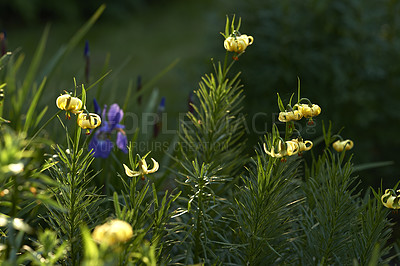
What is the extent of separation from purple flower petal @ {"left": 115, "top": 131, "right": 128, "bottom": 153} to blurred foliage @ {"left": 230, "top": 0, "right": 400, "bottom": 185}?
1248 mm

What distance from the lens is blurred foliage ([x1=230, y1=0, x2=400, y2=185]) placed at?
3.20 m

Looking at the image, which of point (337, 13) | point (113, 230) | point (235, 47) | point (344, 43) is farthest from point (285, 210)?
point (337, 13)

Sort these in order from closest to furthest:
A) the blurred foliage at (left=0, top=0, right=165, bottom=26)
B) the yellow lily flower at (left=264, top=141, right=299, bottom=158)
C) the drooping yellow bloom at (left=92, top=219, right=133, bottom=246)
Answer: the drooping yellow bloom at (left=92, top=219, right=133, bottom=246)
the yellow lily flower at (left=264, top=141, right=299, bottom=158)
the blurred foliage at (left=0, top=0, right=165, bottom=26)

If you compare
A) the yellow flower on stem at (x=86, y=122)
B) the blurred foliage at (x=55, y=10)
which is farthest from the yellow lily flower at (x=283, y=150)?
the blurred foliage at (x=55, y=10)

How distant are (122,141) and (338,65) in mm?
1814

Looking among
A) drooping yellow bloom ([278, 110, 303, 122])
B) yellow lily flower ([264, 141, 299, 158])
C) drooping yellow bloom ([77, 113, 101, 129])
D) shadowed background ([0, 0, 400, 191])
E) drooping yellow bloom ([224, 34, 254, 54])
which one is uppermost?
drooping yellow bloom ([224, 34, 254, 54])

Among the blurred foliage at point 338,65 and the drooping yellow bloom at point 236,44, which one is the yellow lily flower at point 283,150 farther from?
the blurred foliage at point 338,65

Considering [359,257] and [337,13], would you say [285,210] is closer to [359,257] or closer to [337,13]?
[359,257]

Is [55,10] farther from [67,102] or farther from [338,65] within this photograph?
[67,102]

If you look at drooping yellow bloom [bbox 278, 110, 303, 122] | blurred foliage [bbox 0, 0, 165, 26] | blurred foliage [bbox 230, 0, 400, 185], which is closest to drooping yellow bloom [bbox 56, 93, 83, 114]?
drooping yellow bloom [bbox 278, 110, 303, 122]

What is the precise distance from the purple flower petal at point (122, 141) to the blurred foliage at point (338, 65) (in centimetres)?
125

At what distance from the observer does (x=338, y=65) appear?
10.6ft

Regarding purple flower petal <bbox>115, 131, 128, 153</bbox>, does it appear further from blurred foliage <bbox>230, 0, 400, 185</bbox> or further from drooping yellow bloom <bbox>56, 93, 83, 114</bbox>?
blurred foliage <bbox>230, 0, 400, 185</bbox>

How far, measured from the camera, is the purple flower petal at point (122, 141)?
2030 mm
